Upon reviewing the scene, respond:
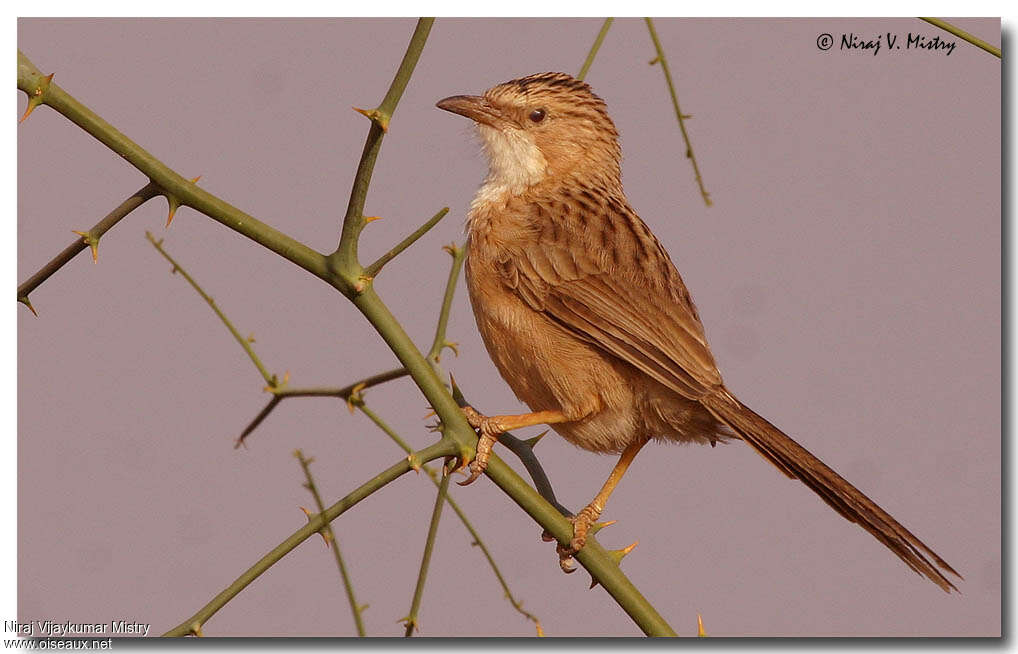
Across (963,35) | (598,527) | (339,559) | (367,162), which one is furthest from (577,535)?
(963,35)

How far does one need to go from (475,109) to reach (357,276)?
5.06ft

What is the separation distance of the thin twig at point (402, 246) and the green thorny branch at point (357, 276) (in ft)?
0.10

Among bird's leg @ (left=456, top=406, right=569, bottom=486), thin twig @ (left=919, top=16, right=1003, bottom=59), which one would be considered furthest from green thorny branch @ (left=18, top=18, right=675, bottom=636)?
thin twig @ (left=919, top=16, right=1003, bottom=59)

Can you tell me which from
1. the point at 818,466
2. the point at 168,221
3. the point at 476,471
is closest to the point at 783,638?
the point at 818,466

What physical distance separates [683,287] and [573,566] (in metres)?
1.30

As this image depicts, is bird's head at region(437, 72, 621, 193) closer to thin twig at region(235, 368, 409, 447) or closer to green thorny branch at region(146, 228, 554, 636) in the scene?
green thorny branch at region(146, 228, 554, 636)

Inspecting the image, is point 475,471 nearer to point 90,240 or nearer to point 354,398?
point 354,398

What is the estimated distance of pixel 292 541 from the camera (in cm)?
320

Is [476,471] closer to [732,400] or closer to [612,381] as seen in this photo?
[612,381]

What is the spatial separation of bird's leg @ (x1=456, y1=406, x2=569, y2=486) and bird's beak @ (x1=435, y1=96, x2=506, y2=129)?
138cm

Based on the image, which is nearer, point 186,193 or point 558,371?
point 186,193

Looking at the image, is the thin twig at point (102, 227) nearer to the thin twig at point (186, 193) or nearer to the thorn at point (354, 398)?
the thin twig at point (186, 193)

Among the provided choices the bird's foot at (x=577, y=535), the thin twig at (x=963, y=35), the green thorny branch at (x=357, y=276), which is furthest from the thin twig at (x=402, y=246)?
the thin twig at (x=963, y=35)

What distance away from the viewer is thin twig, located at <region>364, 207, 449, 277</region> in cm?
323
